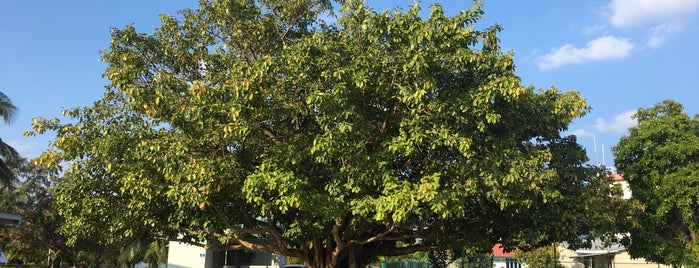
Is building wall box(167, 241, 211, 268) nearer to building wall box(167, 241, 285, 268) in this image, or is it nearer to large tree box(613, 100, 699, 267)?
building wall box(167, 241, 285, 268)

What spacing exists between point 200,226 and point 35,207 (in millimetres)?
26259

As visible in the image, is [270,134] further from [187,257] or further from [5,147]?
[5,147]

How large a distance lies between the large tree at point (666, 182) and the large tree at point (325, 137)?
7479 mm

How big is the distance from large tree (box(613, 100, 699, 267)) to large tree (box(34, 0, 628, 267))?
7479mm

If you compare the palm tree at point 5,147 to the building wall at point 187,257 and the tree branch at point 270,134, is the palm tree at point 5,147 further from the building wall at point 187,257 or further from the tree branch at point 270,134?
the tree branch at point 270,134

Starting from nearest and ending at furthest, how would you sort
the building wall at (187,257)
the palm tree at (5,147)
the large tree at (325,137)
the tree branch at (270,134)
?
the large tree at (325,137) → the tree branch at (270,134) → the building wall at (187,257) → the palm tree at (5,147)

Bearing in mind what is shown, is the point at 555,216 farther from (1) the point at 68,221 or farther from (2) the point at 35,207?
(2) the point at 35,207

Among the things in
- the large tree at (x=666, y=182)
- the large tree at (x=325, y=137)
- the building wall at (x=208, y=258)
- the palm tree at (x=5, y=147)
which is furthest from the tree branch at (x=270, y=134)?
the palm tree at (x=5, y=147)

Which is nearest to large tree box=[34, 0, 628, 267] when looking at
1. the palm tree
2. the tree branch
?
the tree branch

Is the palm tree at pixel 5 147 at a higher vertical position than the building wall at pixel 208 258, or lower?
higher

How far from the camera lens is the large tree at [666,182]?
1947cm

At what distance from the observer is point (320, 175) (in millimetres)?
11406

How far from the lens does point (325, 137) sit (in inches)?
380

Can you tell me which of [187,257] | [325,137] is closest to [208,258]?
[187,257]
